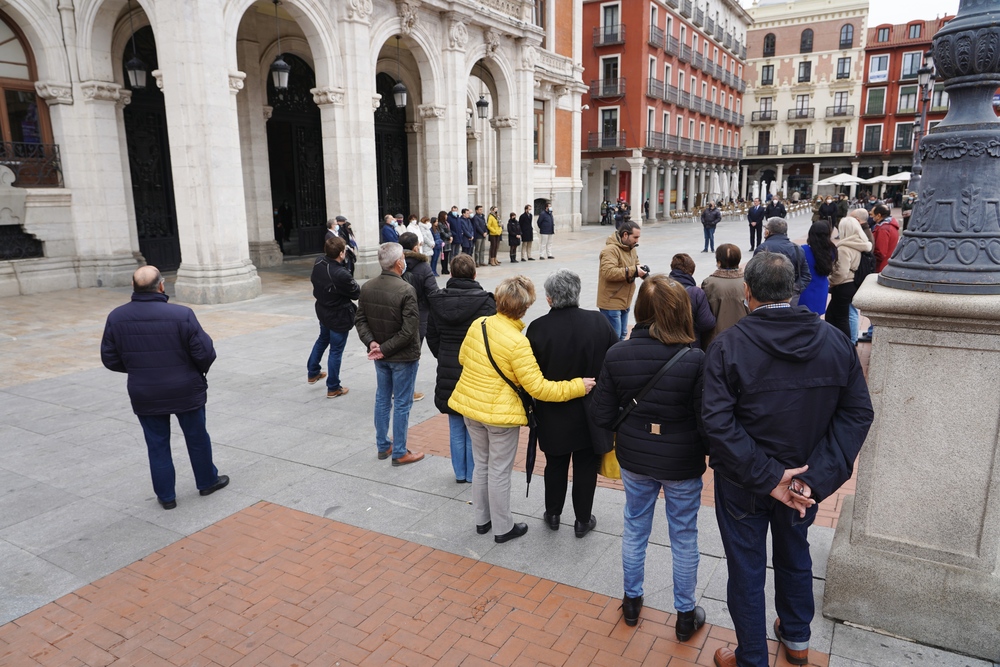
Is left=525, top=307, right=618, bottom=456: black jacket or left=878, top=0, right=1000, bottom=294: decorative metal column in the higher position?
left=878, top=0, right=1000, bottom=294: decorative metal column

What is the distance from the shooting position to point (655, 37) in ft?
138

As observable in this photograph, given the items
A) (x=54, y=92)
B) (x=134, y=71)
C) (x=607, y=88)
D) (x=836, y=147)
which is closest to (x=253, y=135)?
(x=134, y=71)

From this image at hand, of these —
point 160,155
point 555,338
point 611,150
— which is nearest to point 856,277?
point 555,338

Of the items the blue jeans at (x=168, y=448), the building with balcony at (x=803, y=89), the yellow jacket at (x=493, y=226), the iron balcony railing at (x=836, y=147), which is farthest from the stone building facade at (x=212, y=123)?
the iron balcony railing at (x=836, y=147)

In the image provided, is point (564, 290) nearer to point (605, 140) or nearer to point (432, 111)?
point (432, 111)

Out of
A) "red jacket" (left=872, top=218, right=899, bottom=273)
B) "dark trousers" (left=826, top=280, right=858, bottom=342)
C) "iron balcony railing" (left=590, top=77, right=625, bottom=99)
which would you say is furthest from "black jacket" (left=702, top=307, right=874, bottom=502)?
"iron balcony railing" (left=590, top=77, right=625, bottom=99)

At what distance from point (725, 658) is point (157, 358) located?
4229 mm

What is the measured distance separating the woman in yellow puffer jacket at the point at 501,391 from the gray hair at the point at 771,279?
4.20 feet

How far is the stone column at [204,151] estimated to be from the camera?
12.5m

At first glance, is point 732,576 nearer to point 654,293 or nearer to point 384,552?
point 654,293

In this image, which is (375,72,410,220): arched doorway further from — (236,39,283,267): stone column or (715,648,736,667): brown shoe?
(715,648,736,667): brown shoe

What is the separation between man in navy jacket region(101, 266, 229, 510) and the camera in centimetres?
485

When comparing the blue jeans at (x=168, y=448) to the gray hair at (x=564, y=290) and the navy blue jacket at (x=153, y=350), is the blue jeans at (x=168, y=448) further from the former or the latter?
the gray hair at (x=564, y=290)

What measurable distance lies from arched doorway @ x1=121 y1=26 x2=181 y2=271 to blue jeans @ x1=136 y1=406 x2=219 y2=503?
13.8 m
